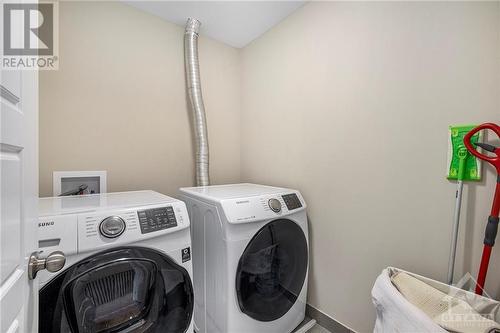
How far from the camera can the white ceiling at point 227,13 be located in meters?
1.53

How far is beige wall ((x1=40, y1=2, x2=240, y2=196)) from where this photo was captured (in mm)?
1321

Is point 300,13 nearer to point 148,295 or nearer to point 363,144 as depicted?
point 363,144

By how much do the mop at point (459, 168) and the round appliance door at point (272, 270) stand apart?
72 cm

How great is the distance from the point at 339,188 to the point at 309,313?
93cm

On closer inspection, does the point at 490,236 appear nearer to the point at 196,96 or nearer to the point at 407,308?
the point at 407,308

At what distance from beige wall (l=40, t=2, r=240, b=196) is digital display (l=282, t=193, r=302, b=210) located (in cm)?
84

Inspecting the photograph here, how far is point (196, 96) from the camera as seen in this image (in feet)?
5.61

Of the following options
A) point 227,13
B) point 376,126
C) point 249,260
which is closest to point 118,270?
point 249,260

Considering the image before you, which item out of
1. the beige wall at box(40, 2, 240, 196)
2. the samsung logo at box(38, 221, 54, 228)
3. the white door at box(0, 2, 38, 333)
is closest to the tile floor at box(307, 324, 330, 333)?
the beige wall at box(40, 2, 240, 196)

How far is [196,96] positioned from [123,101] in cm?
52

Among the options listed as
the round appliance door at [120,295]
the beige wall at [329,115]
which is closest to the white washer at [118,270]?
the round appliance door at [120,295]

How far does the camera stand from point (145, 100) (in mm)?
Result: 1617

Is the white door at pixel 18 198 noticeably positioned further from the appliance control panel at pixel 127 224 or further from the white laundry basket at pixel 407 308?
the white laundry basket at pixel 407 308

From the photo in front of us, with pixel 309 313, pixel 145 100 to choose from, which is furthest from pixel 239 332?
pixel 145 100
